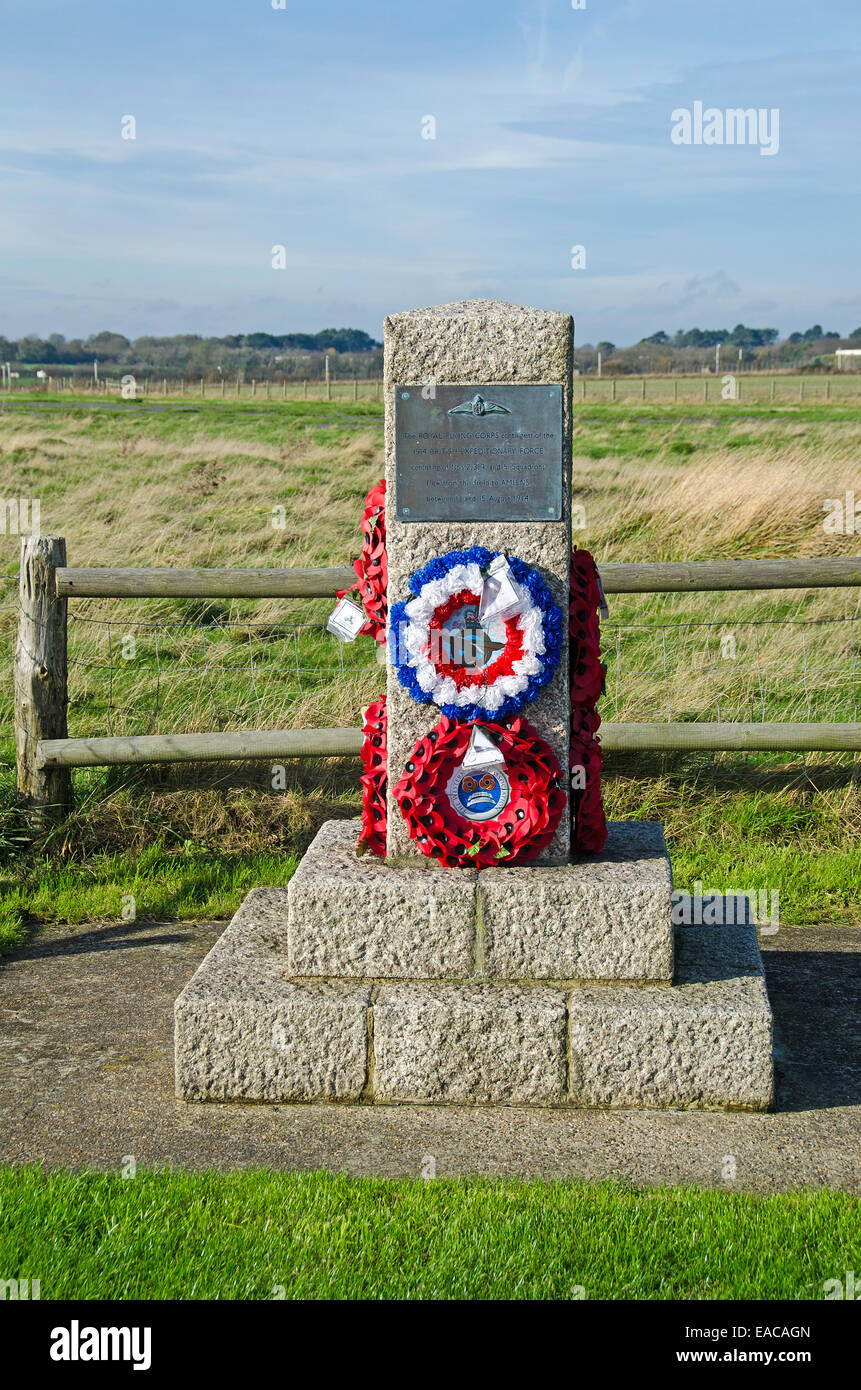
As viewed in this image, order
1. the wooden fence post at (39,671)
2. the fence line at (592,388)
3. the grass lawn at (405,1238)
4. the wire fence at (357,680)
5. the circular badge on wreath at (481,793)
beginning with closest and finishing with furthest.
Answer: the grass lawn at (405,1238), the circular badge on wreath at (481,793), the wooden fence post at (39,671), the wire fence at (357,680), the fence line at (592,388)

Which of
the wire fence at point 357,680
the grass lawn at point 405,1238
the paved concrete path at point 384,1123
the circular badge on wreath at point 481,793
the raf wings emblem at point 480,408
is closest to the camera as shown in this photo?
the grass lawn at point 405,1238

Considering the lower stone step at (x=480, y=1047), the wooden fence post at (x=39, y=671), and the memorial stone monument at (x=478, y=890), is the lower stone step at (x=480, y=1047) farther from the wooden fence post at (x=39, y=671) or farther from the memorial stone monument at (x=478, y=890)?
the wooden fence post at (x=39, y=671)

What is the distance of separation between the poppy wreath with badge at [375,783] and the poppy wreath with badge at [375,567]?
284 mm

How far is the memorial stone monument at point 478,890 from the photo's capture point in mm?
3818

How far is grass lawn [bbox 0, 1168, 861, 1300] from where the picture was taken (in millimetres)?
2797

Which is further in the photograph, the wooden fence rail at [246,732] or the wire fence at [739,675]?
the wire fence at [739,675]

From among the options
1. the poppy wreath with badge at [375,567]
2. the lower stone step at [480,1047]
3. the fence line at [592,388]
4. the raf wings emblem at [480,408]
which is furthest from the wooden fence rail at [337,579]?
the fence line at [592,388]

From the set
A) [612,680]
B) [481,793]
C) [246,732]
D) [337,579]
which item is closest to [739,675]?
[612,680]

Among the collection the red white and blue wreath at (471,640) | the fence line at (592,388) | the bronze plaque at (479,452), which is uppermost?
the fence line at (592,388)

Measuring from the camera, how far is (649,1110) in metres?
3.82

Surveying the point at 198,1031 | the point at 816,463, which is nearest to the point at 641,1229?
the point at 198,1031

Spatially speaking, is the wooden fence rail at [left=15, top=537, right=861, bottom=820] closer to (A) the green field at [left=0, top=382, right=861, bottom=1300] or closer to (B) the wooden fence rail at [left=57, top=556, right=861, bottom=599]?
(B) the wooden fence rail at [left=57, top=556, right=861, bottom=599]

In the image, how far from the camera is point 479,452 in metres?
3.96
